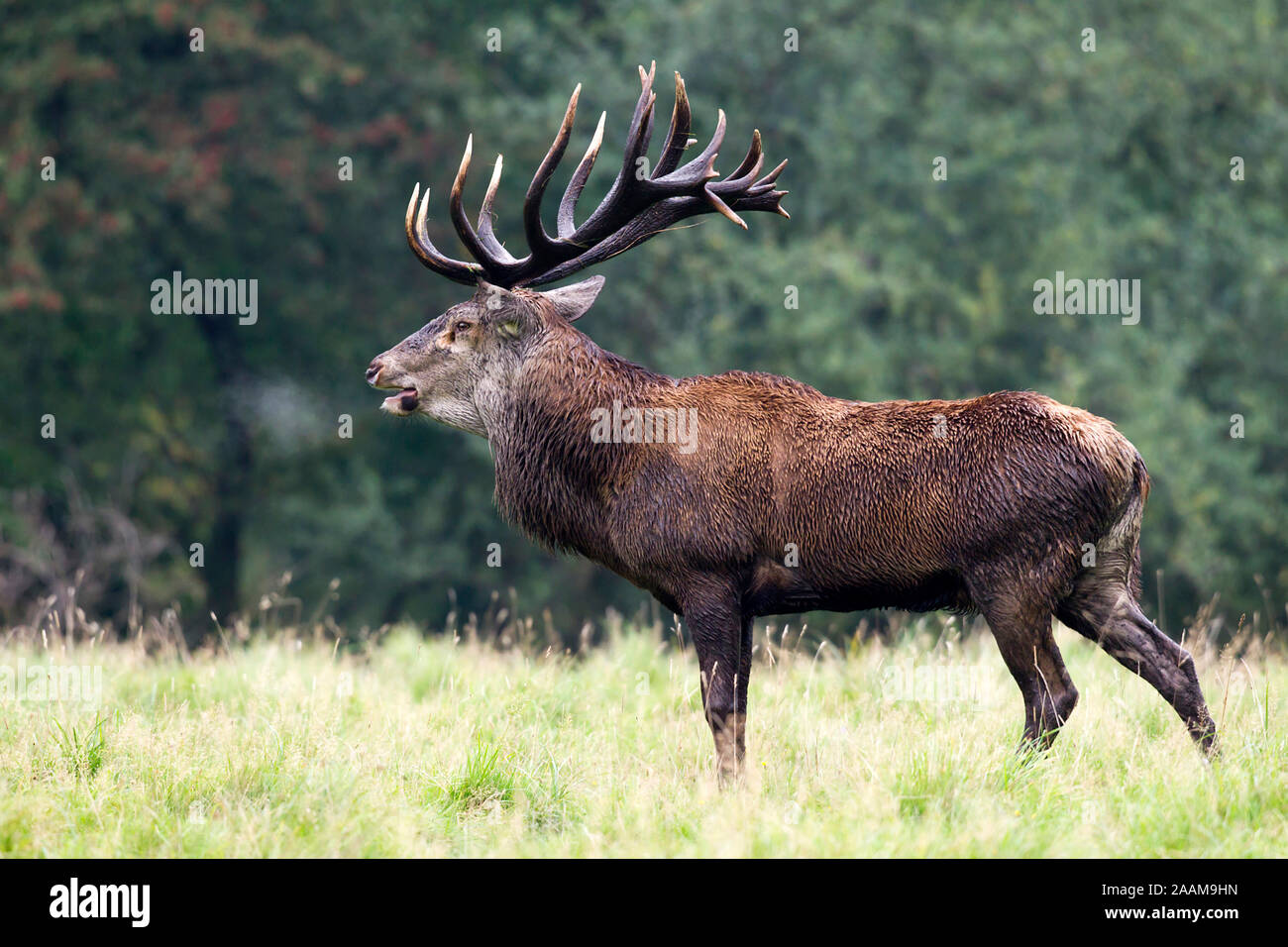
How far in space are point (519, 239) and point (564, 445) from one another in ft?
Answer: 41.3

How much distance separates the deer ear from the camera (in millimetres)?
7090

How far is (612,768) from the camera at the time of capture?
5.82 m

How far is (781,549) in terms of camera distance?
611cm

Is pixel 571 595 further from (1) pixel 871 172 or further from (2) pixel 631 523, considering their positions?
(2) pixel 631 523

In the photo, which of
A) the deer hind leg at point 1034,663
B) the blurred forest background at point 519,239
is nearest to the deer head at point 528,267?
the deer hind leg at point 1034,663

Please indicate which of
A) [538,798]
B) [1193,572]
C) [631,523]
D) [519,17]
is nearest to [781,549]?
[631,523]

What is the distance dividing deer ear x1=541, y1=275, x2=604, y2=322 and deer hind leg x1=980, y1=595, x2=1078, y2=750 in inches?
100

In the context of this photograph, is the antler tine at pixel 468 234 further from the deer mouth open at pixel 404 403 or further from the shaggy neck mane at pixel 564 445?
the deer mouth open at pixel 404 403

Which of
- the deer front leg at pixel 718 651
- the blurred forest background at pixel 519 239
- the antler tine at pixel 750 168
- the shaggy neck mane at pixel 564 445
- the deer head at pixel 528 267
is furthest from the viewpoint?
the blurred forest background at pixel 519 239

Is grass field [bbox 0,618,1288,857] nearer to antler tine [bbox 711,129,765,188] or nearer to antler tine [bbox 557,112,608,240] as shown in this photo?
antler tine [bbox 557,112,608,240]

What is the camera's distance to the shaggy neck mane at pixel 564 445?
6.41 metres

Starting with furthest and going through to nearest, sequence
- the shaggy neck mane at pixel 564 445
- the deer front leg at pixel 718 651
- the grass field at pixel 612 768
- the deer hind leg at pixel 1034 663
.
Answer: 1. the shaggy neck mane at pixel 564 445
2. the deer front leg at pixel 718 651
3. the deer hind leg at pixel 1034 663
4. the grass field at pixel 612 768

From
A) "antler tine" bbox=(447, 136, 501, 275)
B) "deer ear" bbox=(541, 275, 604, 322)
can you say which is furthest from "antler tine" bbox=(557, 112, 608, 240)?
"antler tine" bbox=(447, 136, 501, 275)
